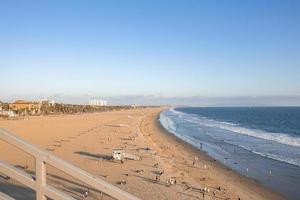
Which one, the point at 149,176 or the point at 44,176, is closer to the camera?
the point at 44,176

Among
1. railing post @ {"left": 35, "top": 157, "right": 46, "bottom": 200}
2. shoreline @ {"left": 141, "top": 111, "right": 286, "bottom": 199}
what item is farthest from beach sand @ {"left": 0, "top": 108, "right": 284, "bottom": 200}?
railing post @ {"left": 35, "top": 157, "right": 46, "bottom": 200}

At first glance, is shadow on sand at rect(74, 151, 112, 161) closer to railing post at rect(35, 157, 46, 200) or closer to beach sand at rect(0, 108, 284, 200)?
beach sand at rect(0, 108, 284, 200)

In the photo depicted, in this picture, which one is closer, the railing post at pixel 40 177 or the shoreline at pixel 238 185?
the railing post at pixel 40 177

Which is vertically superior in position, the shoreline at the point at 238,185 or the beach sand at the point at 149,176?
the beach sand at the point at 149,176

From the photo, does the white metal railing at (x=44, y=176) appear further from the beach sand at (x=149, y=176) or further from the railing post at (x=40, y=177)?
the beach sand at (x=149, y=176)

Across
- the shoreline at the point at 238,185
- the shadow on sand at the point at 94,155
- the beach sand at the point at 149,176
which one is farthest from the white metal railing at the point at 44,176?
the shadow on sand at the point at 94,155

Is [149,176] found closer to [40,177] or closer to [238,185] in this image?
[238,185]

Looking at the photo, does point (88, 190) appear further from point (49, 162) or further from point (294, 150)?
point (294, 150)

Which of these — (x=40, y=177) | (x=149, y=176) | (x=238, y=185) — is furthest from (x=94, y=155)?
(x=40, y=177)

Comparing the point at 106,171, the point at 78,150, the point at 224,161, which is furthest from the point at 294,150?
the point at 106,171
